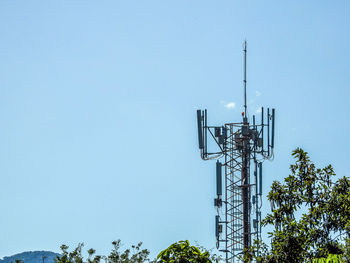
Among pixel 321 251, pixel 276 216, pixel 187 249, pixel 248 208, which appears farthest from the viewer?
pixel 248 208

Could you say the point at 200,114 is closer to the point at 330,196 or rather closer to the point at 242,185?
the point at 242,185

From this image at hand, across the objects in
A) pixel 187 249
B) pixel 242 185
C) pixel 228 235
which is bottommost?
pixel 187 249

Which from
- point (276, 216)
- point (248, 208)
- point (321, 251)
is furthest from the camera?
point (248, 208)

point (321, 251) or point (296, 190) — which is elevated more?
point (296, 190)

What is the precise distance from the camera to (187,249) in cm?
1111

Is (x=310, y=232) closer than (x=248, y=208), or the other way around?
(x=310, y=232)

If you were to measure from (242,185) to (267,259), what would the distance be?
1387cm

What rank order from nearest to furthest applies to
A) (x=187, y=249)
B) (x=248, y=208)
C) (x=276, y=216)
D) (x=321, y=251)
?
1. (x=187, y=249)
2. (x=321, y=251)
3. (x=276, y=216)
4. (x=248, y=208)

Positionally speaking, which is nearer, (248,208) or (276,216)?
(276,216)

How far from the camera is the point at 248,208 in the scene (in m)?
28.1

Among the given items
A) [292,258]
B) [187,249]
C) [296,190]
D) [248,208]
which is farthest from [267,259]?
[248,208]

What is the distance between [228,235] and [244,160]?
148 inches

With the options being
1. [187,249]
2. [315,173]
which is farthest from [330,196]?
[187,249]

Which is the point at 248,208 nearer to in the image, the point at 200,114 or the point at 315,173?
the point at 200,114
